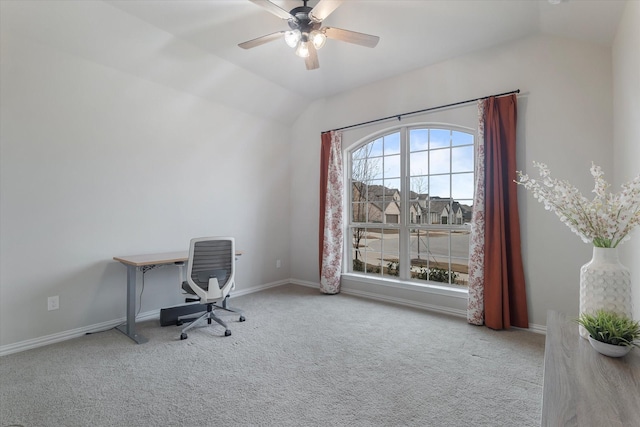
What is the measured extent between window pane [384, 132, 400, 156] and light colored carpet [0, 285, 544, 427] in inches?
89.5

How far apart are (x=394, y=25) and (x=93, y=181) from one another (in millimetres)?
3425

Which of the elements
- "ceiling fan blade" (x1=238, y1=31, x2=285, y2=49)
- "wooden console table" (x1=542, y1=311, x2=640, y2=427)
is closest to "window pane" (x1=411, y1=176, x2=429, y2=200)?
"ceiling fan blade" (x1=238, y1=31, x2=285, y2=49)

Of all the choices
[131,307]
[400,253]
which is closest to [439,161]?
[400,253]

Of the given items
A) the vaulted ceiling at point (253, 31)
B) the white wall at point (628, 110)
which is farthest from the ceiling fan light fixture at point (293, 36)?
the white wall at point (628, 110)

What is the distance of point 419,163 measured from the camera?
3.93m

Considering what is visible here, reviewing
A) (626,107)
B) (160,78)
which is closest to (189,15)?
(160,78)

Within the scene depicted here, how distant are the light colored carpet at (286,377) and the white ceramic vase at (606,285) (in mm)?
967

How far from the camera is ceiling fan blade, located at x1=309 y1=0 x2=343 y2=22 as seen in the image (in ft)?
7.16

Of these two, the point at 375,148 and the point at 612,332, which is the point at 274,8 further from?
the point at 612,332

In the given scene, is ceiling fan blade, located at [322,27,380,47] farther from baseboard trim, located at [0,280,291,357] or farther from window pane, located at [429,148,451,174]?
baseboard trim, located at [0,280,291,357]

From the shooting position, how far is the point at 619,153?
246 cm

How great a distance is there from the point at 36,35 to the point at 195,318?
121 inches

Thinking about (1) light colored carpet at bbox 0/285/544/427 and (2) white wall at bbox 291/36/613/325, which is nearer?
(1) light colored carpet at bbox 0/285/544/427

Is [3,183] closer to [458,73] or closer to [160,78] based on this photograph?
[160,78]
